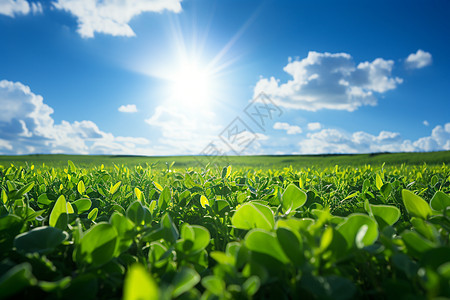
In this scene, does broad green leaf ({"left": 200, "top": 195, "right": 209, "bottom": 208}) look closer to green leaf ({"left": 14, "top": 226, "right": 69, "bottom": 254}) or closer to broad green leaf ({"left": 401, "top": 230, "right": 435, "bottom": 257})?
green leaf ({"left": 14, "top": 226, "right": 69, "bottom": 254})

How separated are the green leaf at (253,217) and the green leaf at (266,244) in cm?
15

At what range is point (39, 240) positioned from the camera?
81 centimetres

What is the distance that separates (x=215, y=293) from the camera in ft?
2.03

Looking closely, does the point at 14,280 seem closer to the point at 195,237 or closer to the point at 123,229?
the point at 123,229

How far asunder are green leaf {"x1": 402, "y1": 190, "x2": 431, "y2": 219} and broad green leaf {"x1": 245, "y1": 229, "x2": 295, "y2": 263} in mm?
518

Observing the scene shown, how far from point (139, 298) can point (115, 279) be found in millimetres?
383

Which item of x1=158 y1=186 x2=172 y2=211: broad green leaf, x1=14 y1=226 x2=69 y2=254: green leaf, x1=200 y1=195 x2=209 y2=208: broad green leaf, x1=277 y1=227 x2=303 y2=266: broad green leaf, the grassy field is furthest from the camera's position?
the grassy field

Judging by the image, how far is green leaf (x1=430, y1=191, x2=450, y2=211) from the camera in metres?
1.06

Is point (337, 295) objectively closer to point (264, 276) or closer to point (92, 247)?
point (264, 276)

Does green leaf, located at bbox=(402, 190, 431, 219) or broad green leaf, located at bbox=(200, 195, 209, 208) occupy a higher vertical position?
green leaf, located at bbox=(402, 190, 431, 219)

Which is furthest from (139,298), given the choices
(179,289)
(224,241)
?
(224,241)

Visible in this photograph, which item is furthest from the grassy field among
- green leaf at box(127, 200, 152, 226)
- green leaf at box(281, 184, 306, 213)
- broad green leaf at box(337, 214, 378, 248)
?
broad green leaf at box(337, 214, 378, 248)

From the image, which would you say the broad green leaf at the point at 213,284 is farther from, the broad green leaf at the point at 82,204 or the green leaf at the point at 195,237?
the broad green leaf at the point at 82,204

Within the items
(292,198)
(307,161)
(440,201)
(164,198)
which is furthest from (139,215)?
(307,161)
